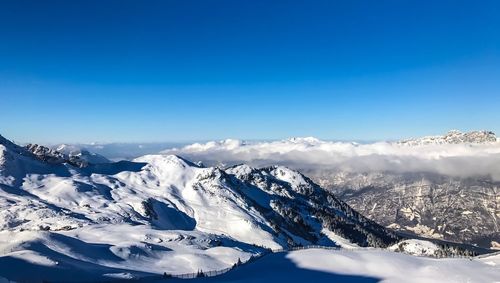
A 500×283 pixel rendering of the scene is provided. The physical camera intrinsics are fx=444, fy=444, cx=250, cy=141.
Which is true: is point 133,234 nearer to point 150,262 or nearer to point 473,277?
point 150,262

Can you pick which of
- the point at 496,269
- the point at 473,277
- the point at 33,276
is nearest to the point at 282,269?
the point at 473,277

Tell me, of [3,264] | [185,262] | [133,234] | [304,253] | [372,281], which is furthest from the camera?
[133,234]

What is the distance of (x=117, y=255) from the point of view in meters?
113

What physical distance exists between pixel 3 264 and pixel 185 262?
1682 inches

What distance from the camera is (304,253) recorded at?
8750 cm

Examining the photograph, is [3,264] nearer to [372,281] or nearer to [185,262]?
[185,262]

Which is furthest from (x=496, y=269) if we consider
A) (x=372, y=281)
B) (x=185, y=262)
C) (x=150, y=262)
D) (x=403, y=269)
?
(x=150, y=262)

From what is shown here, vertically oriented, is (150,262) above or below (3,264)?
below

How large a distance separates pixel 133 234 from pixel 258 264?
88.0 m

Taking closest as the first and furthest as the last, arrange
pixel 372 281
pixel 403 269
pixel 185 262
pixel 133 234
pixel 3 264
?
pixel 372 281 → pixel 403 269 → pixel 3 264 → pixel 185 262 → pixel 133 234

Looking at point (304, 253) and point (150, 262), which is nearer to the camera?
point (304, 253)

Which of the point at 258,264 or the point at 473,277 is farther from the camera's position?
the point at 258,264

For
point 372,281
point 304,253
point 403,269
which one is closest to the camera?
point 372,281

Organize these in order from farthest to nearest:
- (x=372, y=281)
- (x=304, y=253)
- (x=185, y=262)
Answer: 1. (x=185, y=262)
2. (x=304, y=253)
3. (x=372, y=281)
